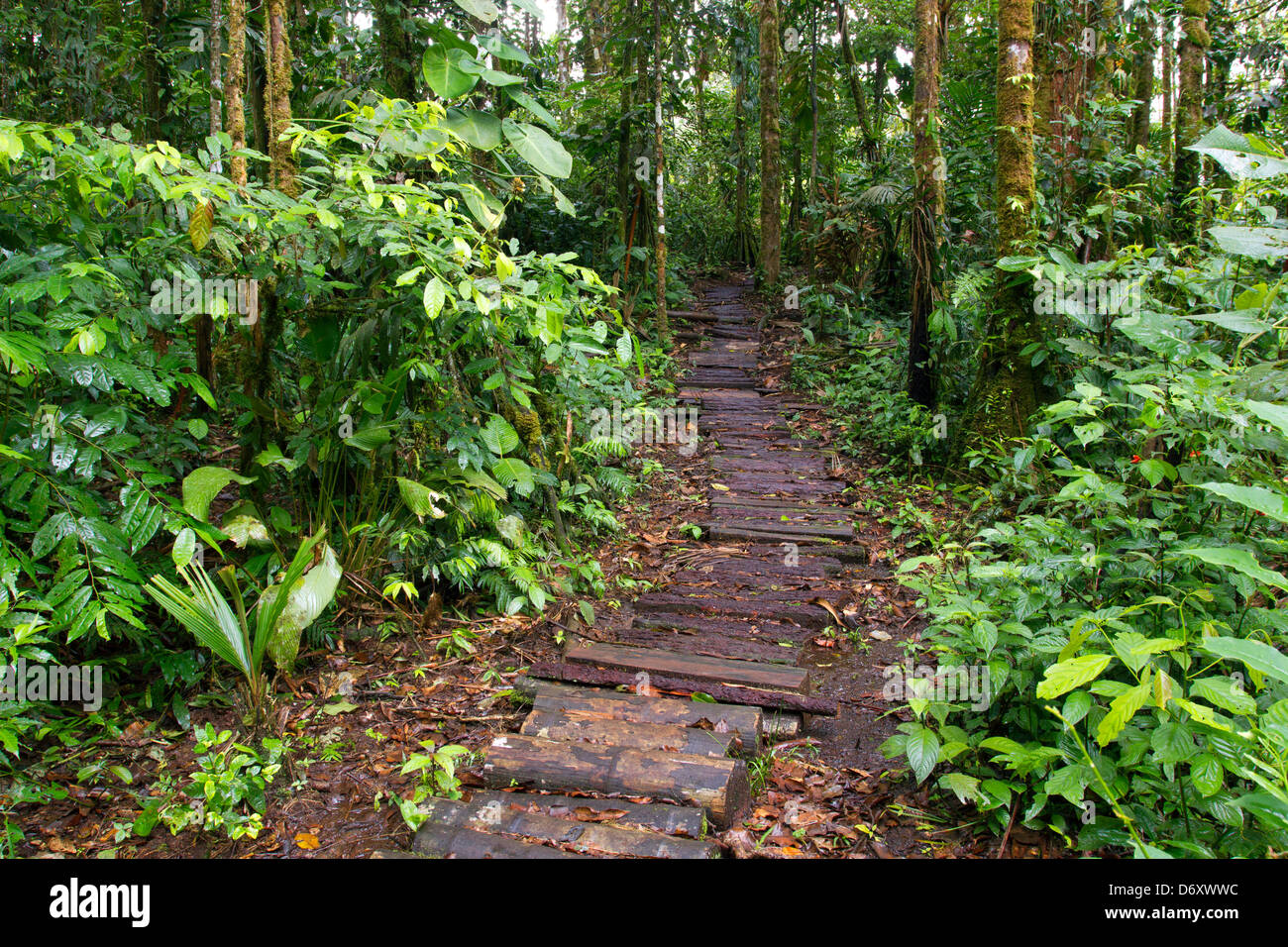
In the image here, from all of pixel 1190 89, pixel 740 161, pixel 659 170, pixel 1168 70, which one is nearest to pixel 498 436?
pixel 659 170

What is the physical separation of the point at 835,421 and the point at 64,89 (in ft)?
28.6

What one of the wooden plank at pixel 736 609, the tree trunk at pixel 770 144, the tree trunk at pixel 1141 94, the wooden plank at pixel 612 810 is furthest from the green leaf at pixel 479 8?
the tree trunk at pixel 770 144

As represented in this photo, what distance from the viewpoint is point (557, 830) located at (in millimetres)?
2514

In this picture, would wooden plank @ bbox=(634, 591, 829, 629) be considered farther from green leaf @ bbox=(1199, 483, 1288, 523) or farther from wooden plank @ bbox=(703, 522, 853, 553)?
green leaf @ bbox=(1199, 483, 1288, 523)

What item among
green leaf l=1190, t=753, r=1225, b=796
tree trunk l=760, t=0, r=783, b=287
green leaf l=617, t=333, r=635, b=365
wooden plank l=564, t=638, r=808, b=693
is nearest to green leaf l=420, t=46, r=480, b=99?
green leaf l=617, t=333, r=635, b=365

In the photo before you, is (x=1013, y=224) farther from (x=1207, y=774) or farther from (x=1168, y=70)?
(x=1168, y=70)

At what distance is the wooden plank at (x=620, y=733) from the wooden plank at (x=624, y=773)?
0.05m

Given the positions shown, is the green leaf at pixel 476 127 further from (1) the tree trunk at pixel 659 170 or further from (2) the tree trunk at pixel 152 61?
(1) the tree trunk at pixel 659 170

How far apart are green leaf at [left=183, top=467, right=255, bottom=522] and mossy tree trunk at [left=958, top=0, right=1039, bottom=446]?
464 cm

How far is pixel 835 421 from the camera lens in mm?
7398

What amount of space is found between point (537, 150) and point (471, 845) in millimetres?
3359

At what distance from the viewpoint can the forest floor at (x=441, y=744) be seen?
2617 millimetres

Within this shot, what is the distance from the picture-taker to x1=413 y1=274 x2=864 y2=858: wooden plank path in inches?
99.6

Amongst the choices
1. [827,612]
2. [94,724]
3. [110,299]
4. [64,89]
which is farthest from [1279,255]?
[64,89]
